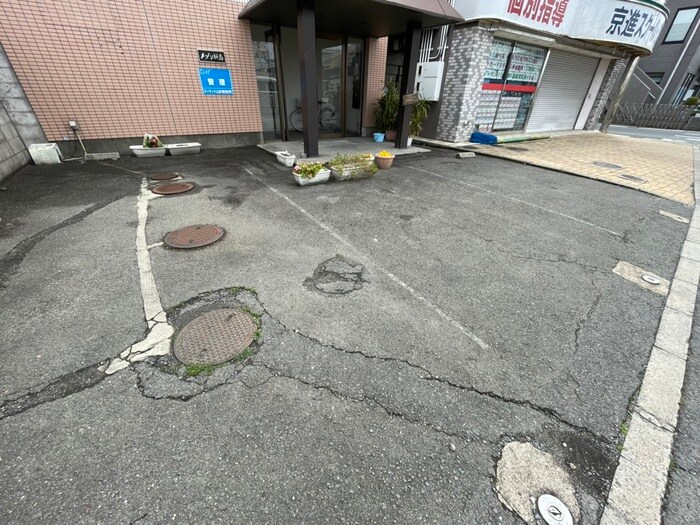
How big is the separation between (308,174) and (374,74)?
645 cm

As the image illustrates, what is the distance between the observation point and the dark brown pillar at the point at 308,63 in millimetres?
5660

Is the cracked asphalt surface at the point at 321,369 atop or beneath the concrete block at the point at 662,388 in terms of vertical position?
atop

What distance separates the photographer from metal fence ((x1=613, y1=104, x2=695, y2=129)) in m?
18.8

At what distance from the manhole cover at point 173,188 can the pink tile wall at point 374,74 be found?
698 centimetres

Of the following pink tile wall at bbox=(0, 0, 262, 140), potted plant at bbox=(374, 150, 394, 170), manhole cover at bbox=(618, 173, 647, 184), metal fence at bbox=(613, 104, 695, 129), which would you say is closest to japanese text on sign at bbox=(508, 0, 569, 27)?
manhole cover at bbox=(618, 173, 647, 184)

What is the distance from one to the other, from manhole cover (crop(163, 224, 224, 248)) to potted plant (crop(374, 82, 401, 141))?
280 inches

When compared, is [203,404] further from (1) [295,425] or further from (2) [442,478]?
(2) [442,478]

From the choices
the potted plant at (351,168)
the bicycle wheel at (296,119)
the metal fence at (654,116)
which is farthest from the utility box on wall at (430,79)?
the metal fence at (654,116)

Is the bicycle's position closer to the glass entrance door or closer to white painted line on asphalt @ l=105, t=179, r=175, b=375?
the glass entrance door

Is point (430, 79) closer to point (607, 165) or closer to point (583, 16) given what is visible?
point (607, 165)

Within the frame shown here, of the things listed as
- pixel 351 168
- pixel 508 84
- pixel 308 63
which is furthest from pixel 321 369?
pixel 508 84

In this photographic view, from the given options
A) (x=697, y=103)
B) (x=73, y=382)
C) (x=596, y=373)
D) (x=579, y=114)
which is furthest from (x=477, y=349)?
(x=697, y=103)

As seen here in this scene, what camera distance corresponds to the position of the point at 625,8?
33.4 feet

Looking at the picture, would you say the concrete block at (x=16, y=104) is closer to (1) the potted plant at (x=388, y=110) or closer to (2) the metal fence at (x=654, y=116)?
(1) the potted plant at (x=388, y=110)
